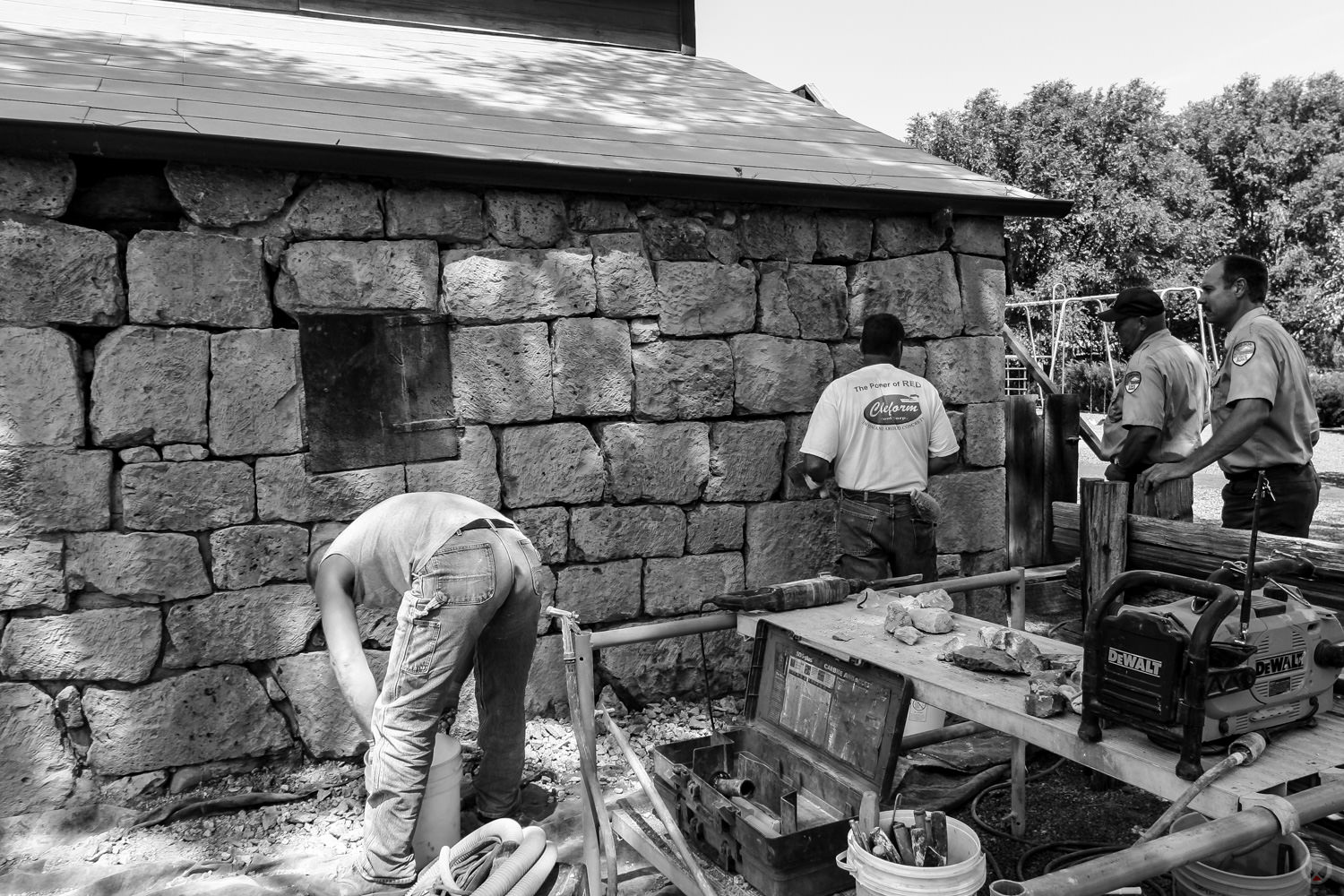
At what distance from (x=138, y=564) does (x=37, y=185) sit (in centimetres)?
161

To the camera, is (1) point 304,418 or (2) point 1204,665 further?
(1) point 304,418

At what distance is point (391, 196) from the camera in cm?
425

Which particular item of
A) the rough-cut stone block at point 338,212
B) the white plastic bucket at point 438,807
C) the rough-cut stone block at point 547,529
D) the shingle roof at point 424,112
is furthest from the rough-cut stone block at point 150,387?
the white plastic bucket at point 438,807

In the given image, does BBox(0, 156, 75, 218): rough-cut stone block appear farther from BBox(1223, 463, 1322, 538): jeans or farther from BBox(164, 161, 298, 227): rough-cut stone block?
BBox(1223, 463, 1322, 538): jeans

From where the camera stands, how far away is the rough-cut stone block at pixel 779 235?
4.98 m

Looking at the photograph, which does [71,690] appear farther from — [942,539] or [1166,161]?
[1166,161]

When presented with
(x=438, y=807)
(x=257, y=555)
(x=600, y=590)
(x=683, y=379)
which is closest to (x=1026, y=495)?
(x=683, y=379)

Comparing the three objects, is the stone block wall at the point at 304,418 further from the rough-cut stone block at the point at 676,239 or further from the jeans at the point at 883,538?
the jeans at the point at 883,538

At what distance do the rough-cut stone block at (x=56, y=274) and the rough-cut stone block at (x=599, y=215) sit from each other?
6.69ft

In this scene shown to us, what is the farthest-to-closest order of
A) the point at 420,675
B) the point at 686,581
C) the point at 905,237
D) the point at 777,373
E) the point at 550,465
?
the point at 905,237
the point at 777,373
the point at 686,581
the point at 550,465
the point at 420,675

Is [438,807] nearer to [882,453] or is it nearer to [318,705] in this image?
[318,705]

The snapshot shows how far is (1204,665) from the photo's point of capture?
191 cm

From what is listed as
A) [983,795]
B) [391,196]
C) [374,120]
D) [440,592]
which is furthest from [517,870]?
[374,120]

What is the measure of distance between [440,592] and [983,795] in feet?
8.31
